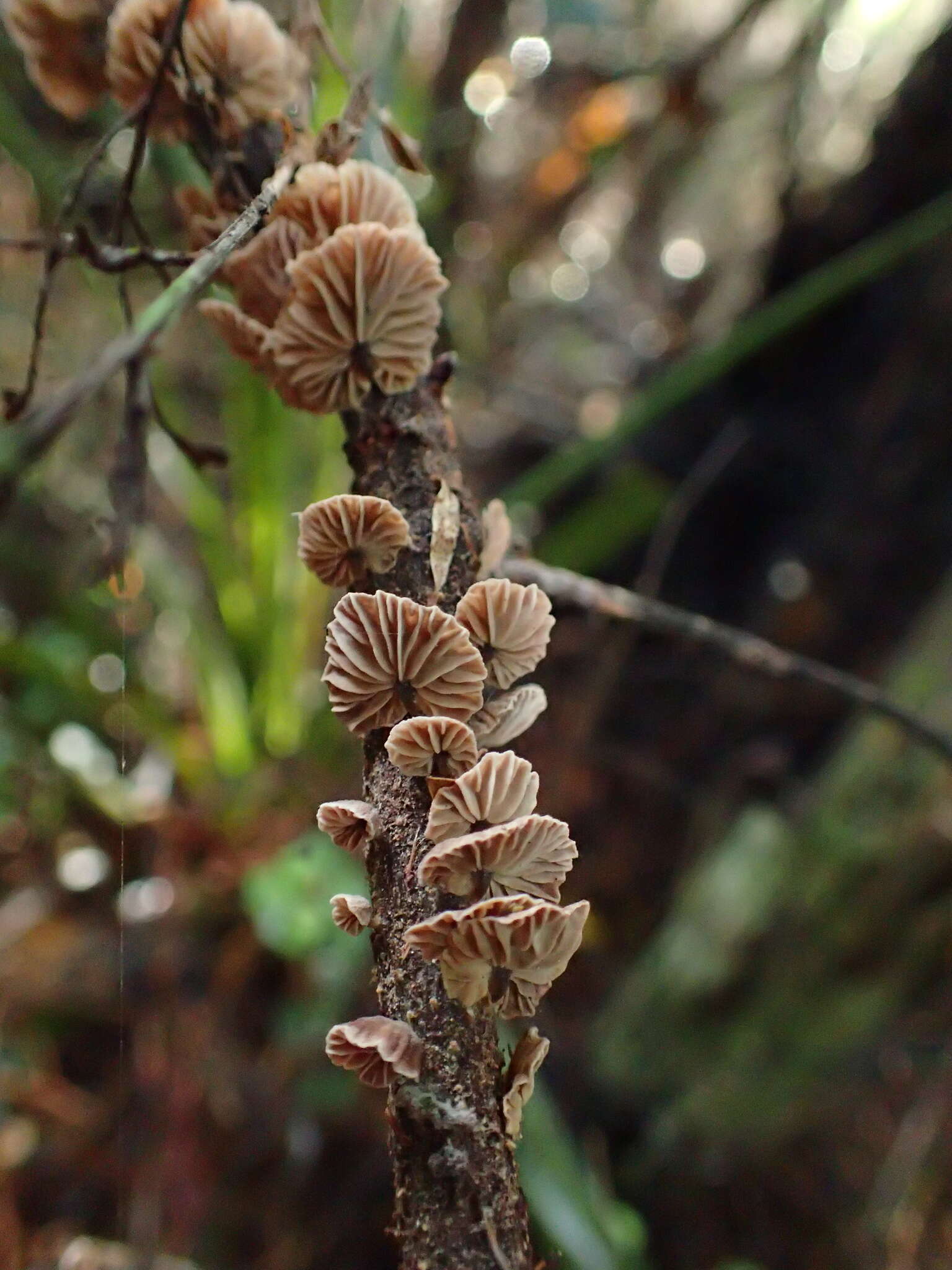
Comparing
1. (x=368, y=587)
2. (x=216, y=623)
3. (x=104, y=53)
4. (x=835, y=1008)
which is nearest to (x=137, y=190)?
(x=104, y=53)

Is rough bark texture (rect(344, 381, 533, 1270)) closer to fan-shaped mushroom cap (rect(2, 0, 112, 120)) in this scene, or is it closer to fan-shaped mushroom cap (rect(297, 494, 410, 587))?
fan-shaped mushroom cap (rect(297, 494, 410, 587))

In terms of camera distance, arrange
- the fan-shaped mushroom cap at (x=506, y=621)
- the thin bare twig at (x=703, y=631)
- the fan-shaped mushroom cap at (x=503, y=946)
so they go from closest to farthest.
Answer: the fan-shaped mushroom cap at (x=503, y=946), the fan-shaped mushroom cap at (x=506, y=621), the thin bare twig at (x=703, y=631)

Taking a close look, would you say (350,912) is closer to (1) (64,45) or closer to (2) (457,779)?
(2) (457,779)

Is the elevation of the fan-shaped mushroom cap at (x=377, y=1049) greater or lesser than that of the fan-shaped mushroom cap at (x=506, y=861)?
lesser

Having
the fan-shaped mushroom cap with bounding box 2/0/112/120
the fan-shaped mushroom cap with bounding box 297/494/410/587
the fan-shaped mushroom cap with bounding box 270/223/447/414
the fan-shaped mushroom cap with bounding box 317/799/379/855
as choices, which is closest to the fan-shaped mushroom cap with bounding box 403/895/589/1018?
the fan-shaped mushroom cap with bounding box 317/799/379/855

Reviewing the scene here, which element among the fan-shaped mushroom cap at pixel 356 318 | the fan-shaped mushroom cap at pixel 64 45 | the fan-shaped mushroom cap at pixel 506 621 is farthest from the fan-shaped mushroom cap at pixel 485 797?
the fan-shaped mushroom cap at pixel 64 45

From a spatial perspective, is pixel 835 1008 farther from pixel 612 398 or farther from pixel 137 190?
pixel 137 190

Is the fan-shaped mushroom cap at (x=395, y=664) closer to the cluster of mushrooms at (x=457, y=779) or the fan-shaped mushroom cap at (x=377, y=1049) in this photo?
the cluster of mushrooms at (x=457, y=779)
